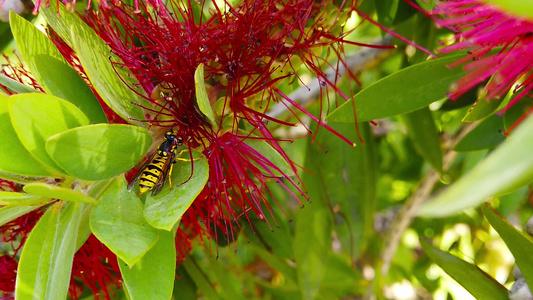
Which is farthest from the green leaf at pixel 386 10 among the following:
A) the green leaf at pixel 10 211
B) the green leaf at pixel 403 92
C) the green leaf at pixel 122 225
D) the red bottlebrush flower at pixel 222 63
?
the green leaf at pixel 10 211

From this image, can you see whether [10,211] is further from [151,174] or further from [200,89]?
[200,89]

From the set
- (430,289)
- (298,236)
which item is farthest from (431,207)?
(430,289)

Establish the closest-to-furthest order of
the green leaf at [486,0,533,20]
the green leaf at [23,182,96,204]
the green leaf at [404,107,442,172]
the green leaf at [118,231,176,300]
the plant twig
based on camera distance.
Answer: the green leaf at [486,0,533,20]
the green leaf at [23,182,96,204]
the green leaf at [118,231,176,300]
the green leaf at [404,107,442,172]
the plant twig

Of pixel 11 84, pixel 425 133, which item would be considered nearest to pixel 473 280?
pixel 425 133

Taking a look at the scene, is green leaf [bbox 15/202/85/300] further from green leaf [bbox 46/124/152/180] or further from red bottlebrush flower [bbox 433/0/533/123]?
red bottlebrush flower [bbox 433/0/533/123]

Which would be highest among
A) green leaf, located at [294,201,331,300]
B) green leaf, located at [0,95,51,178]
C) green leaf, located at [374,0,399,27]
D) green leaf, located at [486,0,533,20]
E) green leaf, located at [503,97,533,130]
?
green leaf, located at [486,0,533,20]

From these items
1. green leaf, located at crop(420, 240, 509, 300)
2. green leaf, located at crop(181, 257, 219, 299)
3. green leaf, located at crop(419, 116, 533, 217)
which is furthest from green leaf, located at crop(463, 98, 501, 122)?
green leaf, located at crop(181, 257, 219, 299)

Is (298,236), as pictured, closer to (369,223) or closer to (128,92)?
(369,223)
